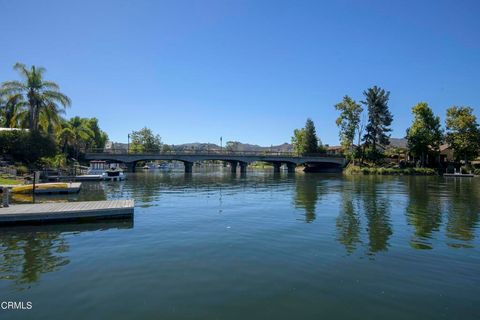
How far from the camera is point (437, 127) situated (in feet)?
294

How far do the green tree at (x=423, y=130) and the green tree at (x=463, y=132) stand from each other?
2860 mm

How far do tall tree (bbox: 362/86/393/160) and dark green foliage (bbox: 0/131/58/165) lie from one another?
258ft

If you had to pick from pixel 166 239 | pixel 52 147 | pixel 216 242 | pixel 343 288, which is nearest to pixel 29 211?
pixel 166 239

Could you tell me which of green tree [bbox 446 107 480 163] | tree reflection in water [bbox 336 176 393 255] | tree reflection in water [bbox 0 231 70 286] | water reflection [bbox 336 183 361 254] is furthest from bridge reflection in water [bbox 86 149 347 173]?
tree reflection in water [bbox 0 231 70 286]

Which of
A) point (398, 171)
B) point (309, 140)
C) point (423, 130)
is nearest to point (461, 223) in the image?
point (398, 171)

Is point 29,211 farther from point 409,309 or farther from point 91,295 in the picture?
point 409,309

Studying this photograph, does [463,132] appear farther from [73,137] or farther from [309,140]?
[73,137]

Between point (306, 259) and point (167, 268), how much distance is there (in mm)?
4294

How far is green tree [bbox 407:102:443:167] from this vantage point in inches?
3455

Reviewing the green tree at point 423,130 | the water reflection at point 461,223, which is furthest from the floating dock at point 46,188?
the green tree at point 423,130

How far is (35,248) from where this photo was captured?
12438 mm

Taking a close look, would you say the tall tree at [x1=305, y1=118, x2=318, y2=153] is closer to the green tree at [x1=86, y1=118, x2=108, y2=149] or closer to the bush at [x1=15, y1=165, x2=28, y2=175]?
the green tree at [x1=86, y1=118, x2=108, y2=149]

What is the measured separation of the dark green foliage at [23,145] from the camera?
165 ft

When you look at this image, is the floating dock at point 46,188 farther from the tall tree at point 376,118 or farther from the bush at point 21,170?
the tall tree at point 376,118
